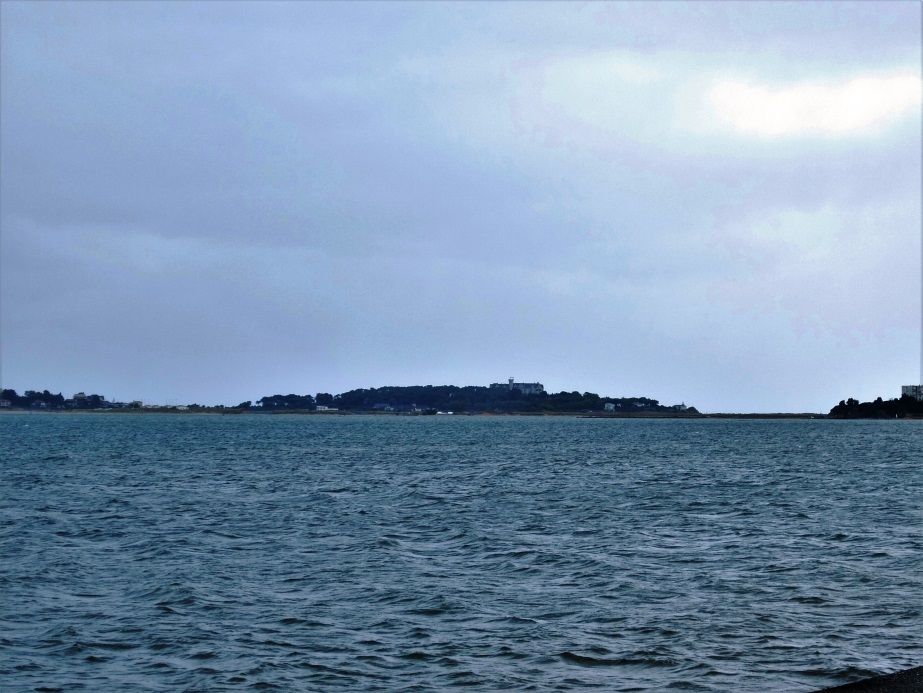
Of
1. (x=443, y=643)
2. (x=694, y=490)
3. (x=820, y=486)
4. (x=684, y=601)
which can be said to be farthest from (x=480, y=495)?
(x=443, y=643)

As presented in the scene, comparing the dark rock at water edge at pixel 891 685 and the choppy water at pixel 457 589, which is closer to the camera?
the dark rock at water edge at pixel 891 685

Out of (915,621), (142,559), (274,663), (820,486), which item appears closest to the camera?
(274,663)

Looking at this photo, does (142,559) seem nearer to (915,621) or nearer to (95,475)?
(915,621)

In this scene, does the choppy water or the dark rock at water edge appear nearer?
the dark rock at water edge

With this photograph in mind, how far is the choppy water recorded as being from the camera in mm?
17094

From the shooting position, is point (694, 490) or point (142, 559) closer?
point (142, 559)

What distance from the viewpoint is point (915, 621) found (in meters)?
19.9

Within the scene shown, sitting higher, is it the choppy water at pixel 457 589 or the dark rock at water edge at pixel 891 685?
the dark rock at water edge at pixel 891 685

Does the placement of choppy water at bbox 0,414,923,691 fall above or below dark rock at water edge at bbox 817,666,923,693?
below

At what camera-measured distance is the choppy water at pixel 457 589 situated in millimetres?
17094

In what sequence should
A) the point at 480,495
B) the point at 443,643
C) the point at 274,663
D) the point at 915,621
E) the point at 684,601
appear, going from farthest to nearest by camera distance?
the point at 480,495 → the point at 684,601 → the point at 915,621 → the point at 443,643 → the point at 274,663

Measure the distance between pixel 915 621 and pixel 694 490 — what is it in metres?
33.2

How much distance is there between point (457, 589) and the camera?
23797 mm

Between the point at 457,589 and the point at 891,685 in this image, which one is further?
the point at 457,589
